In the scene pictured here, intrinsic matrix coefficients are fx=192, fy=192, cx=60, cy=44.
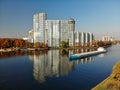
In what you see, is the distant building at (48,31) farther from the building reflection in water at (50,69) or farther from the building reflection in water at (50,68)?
the building reflection in water at (50,69)

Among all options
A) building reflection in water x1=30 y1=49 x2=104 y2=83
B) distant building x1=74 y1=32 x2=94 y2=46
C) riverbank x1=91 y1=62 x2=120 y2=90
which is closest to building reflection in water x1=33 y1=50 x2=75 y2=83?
building reflection in water x1=30 y1=49 x2=104 y2=83

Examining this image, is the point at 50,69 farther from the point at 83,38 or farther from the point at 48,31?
the point at 83,38

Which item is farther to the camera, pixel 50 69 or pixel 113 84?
pixel 50 69

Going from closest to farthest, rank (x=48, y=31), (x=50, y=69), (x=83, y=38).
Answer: (x=50, y=69) < (x=48, y=31) < (x=83, y=38)

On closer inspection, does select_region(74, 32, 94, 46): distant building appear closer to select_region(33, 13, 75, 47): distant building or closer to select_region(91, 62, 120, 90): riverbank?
select_region(33, 13, 75, 47): distant building

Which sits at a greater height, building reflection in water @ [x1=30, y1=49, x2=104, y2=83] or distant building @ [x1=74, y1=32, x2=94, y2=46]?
distant building @ [x1=74, y1=32, x2=94, y2=46]

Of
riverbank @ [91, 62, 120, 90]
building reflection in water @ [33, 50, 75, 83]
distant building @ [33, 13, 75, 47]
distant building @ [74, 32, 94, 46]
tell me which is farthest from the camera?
distant building @ [74, 32, 94, 46]

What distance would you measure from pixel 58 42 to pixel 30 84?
20100mm

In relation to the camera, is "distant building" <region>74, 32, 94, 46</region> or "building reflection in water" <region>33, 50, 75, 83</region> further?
"distant building" <region>74, 32, 94, 46</region>

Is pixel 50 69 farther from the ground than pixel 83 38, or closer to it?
closer to it

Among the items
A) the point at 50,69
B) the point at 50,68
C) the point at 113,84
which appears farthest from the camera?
the point at 50,68

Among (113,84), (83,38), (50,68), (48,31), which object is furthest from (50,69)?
(83,38)

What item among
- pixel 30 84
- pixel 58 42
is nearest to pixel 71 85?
pixel 30 84

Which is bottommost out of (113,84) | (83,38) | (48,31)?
(113,84)
